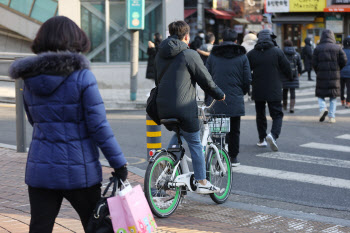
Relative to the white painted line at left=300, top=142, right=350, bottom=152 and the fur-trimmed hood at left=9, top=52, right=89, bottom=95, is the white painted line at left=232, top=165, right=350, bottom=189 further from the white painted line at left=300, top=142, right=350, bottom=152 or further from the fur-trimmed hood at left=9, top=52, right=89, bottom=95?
the fur-trimmed hood at left=9, top=52, right=89, bottom=95

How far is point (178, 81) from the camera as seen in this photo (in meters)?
5.95

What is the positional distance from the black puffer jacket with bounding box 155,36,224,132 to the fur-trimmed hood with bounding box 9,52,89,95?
2.46 m

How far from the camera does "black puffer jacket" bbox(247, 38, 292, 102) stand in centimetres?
1008

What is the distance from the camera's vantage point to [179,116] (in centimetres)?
593

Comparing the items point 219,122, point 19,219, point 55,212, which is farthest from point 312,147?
point 55,212

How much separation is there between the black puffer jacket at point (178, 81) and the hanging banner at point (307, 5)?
101 feet

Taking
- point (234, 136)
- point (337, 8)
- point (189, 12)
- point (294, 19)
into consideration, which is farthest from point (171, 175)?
point (294, 19)

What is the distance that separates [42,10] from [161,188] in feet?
60.1

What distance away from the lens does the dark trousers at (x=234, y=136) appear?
870 cm

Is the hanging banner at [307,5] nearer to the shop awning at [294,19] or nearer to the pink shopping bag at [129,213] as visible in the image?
the shop awning at [294,19]

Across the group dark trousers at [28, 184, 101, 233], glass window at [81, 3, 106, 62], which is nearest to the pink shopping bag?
dark trousers at [28, 184, 101, 233]

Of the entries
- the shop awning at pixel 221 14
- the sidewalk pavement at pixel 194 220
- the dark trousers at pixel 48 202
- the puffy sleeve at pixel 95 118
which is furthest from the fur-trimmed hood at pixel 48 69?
the shop awning at pixel 221 14

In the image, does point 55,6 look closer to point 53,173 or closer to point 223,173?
point 223,173

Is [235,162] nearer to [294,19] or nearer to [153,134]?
[153,134]
